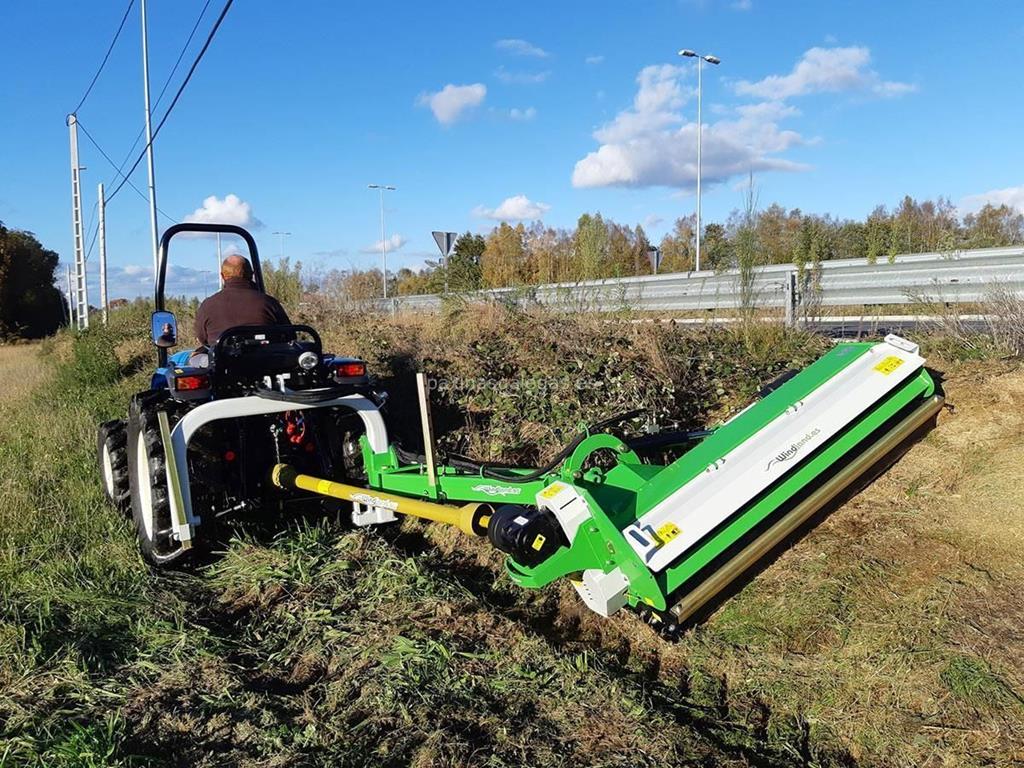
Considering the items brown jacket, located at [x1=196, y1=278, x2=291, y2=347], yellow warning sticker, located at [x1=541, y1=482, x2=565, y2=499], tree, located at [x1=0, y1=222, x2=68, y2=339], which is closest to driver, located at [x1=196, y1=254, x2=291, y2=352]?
brown jacket, located at [x1=196, y1=278, x2=291, y2=347]

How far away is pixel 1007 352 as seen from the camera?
490cm

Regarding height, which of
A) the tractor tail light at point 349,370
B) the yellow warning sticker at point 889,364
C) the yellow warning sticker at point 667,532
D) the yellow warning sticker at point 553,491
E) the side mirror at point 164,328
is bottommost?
the yellow warning sticker at point 667,532

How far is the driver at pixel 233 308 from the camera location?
5.08m

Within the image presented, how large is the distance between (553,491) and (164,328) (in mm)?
3181

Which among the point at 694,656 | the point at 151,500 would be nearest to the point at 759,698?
the point at 694,656

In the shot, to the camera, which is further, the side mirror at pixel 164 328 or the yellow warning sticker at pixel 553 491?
the side mirror at pixel 164 328

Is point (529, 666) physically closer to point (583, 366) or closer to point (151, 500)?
point (151, 500)

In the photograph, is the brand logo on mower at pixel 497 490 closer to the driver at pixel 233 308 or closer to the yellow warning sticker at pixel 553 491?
the yellow warning sticker at pixel 553 491

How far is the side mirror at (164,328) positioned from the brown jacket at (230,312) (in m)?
0.16

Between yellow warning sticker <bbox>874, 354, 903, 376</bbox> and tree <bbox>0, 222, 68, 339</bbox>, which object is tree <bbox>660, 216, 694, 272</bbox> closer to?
yellow warning sticker <bbox>874, 354, 903, 376</bbox>

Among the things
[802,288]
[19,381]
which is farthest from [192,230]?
[19,381]

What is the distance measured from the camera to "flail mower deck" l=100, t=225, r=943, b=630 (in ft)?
9.99

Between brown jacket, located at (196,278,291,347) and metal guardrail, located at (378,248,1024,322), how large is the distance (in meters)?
3.44

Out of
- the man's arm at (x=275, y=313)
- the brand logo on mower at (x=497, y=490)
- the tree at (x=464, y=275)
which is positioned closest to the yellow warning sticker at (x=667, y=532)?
the brand logo on mower at (x=497, y=490)
